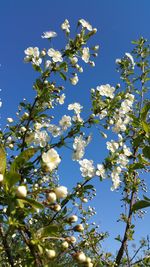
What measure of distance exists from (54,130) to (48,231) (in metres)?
1.47

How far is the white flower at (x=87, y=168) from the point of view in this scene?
9.11 ft

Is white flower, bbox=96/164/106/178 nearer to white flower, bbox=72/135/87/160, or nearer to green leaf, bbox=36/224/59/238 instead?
white flower, bbox=72/135/87/160

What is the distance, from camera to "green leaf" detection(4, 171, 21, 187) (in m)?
1.85

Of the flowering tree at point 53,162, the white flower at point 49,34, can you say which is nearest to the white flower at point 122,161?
the flowering tree at point 53,162

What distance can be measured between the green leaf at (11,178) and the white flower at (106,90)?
1.79 m

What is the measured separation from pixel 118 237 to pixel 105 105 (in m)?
2.36

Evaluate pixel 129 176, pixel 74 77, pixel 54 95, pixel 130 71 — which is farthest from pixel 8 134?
pixel 130 71

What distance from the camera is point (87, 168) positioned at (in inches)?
111

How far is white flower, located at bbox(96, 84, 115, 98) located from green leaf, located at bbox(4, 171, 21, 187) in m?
1.79

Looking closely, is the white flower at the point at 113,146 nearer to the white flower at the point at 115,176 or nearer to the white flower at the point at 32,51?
the white flower at the point at 115,176

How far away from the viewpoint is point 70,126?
3.46 metres

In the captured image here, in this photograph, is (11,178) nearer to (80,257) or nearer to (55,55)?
(80,257)

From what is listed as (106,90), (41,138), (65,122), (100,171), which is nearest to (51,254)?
(100,171)

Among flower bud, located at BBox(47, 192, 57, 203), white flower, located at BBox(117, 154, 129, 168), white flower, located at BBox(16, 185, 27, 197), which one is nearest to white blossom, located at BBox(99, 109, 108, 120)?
white flower, located at BBox(117, 154, 129, 168)
